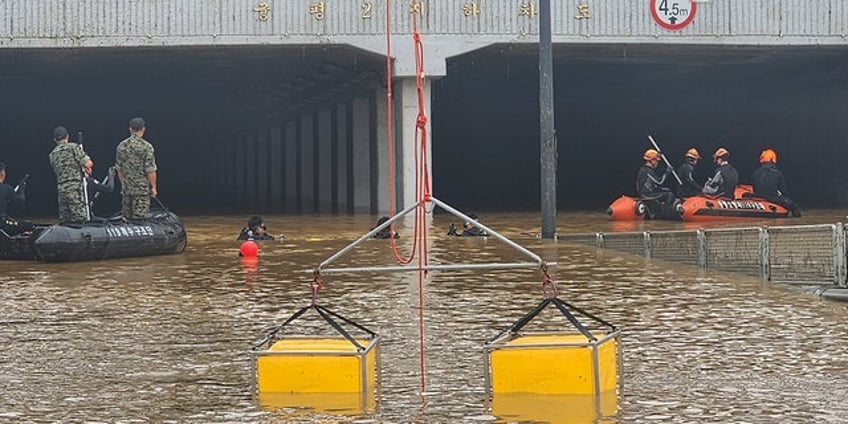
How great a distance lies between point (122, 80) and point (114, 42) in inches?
639

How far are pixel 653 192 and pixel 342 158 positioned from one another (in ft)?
50.3

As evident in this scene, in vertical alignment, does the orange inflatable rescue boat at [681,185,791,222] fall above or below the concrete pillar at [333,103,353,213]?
below

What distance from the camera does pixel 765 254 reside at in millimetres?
16594

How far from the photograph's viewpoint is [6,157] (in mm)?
67688

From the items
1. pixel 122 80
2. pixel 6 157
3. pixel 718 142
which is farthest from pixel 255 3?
pixel 6 157

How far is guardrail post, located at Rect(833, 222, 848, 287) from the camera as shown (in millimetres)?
15062

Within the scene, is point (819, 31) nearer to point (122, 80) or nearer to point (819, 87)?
point (819, 87)

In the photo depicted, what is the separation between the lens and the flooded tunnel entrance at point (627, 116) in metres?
39.8

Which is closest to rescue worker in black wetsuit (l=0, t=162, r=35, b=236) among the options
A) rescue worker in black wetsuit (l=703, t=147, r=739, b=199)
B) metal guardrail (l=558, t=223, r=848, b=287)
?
metal guardrail (l=558, t=223, r=848, b=287)

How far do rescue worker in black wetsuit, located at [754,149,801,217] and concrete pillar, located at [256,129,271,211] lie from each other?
32.4 m

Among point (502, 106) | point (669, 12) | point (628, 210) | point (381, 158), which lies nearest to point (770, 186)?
point (628, 210)

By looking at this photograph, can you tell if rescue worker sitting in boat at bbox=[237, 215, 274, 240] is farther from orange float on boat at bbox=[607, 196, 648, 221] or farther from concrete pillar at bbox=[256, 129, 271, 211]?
concrete pillar at bbox=[256, 129, 271, 211]

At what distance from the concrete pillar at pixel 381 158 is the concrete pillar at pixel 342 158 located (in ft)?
19.1

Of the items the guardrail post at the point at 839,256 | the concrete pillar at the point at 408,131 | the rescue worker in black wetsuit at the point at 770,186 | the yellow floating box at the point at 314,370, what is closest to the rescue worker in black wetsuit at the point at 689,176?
the rescue worker in black wetsuit at the point at 770,186
